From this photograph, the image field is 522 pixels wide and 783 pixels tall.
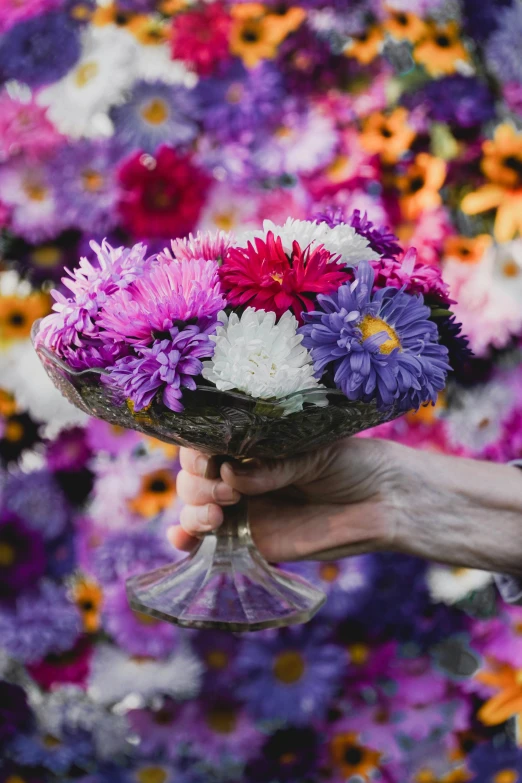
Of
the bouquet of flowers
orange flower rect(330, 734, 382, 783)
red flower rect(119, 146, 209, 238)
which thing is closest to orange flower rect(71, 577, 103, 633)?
orange flower rect(330, 734, 382, 783)

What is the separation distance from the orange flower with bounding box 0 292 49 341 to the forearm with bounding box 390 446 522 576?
61cm

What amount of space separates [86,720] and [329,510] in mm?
614

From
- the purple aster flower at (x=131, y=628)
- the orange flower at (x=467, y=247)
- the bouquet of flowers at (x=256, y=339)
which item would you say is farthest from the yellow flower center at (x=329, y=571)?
the bouquet of flowers at (x=256, y=339)

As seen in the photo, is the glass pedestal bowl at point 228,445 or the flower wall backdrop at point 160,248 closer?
the glass pedestal bowl at point 228,445

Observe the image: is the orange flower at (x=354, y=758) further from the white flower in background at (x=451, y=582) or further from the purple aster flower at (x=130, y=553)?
the purple aster flower at (x=130, y=553)

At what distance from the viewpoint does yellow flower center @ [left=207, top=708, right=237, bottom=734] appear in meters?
1.26

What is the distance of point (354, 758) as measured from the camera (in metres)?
1.28

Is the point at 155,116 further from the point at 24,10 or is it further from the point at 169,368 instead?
the point at 169,368

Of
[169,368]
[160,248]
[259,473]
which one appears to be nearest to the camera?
[169,368]

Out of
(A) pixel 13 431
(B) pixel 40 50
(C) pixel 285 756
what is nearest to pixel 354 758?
(C) pixel 285 756

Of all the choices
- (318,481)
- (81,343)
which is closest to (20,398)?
(318,481)

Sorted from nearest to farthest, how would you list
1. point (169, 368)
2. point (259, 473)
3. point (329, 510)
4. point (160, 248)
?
point (169, 368) < point (259, 473) < point (329, 510) < point (160, 248)

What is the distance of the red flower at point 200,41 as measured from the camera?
124 cm

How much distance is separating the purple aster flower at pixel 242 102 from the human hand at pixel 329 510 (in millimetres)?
592
